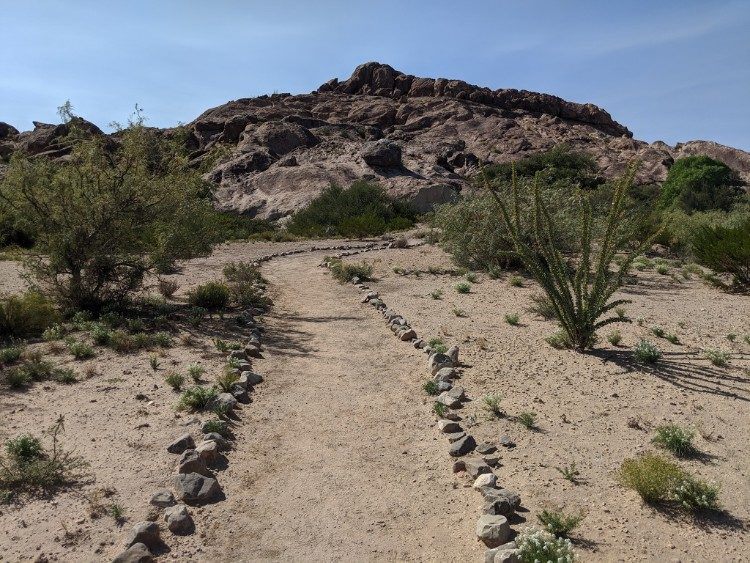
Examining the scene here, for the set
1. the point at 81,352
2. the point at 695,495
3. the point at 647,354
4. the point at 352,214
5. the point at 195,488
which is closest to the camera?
the point at 695,495

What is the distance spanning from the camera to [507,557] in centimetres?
400

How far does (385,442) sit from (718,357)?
4442 millimetres

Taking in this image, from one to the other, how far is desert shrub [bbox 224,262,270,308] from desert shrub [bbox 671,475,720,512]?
29.4 feet

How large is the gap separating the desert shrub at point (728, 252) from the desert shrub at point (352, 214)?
14.8m

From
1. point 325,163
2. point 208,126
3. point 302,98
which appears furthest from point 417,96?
point 325,163

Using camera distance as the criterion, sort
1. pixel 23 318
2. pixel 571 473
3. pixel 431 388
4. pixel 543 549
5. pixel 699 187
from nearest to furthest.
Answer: pixel 543 549 < pixel 571 473 < pixel 431 388 < pixel 23 318 < pixel 699 187

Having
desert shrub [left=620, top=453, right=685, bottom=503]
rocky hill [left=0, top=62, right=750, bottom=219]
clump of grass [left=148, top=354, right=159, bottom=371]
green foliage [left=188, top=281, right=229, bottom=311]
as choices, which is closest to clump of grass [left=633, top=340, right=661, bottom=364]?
desert shrub [left=620, top=453, right=685, bottom=503]

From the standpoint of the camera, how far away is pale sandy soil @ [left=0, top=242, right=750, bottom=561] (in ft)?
14.6

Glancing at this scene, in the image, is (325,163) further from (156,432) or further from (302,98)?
(156,432)

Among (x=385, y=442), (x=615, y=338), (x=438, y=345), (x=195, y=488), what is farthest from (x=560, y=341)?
(x=195, y=488)

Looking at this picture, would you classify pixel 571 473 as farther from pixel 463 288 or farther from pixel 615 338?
pixel 463 288

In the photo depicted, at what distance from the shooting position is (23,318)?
31.7 feet

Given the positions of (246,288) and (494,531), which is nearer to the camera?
(494,531)

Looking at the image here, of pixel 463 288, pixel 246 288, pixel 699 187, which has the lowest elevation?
pixel 246 288
